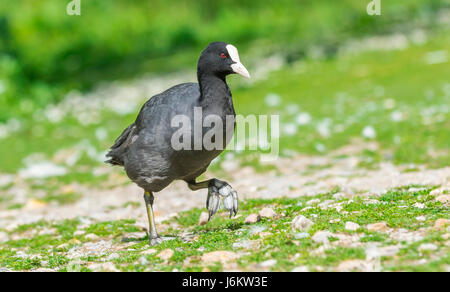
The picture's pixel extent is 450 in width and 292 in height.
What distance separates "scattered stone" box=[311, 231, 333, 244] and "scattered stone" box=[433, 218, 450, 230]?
3.21ft

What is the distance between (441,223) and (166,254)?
2622mm

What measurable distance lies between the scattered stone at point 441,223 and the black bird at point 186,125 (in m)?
2.33

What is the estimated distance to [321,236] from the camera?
19.9 feet

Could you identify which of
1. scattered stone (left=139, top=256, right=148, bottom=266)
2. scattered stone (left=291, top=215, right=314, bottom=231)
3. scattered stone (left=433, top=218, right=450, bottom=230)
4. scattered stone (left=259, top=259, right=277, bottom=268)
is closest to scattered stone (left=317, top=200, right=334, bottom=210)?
scattered stone (left=291, top=215, right=314, bottom=231)

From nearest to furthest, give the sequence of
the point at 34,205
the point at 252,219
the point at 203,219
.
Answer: the point at 252,219 < the point at 203,219 < the point at 34,205

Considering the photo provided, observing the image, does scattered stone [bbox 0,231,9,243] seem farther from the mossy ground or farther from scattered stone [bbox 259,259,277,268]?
scattered stone [bbox 259,259,277,268]

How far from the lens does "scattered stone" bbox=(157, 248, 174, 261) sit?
628cm

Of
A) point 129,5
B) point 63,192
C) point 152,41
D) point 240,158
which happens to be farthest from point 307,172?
point 129,5

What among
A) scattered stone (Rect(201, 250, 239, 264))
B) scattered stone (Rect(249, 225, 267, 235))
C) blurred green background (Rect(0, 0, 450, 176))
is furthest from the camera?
blurred green background (Rect(0, 0, 450, 176))

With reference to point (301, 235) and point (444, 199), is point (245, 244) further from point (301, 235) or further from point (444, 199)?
point (444, 199)

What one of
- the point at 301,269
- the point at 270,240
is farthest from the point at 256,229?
the point at 301,269

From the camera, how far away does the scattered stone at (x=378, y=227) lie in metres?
6.23
